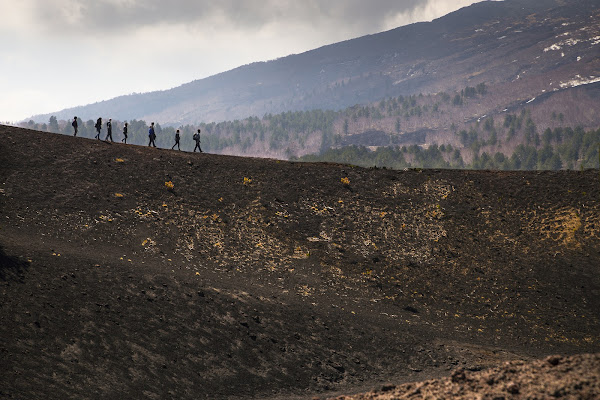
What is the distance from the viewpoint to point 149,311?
26891mm

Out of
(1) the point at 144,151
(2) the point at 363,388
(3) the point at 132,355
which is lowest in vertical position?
(2) the point at 363,388

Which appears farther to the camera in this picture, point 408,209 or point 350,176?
point 350,176

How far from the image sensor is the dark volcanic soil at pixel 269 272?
Result: 24.1m

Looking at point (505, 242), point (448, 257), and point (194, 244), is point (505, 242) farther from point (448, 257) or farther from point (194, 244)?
point (194, 244)

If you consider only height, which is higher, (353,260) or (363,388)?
(353,260)

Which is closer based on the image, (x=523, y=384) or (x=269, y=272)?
(x=523, y=384)

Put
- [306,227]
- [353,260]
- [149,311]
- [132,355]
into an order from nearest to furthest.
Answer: [132,355] → [149,311] → [353,260] → [306,227]

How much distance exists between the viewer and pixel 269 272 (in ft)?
115

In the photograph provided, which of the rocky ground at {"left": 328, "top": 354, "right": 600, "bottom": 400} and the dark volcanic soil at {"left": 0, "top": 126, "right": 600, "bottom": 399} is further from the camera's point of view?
the dark volcanic soil at {"left": 0, "top": 126, "right": 600, "bottom": 399}

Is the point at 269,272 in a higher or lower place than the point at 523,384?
lower

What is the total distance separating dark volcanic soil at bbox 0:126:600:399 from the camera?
24.1 metres

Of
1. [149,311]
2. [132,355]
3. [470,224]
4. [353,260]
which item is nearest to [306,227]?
[353,260]

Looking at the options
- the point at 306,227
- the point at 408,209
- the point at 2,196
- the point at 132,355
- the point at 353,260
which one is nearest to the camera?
the point at 132,355

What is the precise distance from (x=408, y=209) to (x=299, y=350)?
20.0 meters
